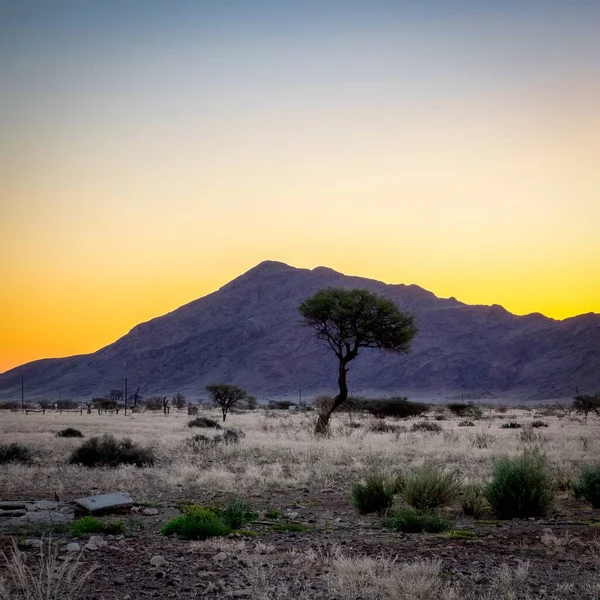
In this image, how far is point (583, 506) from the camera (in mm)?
14469

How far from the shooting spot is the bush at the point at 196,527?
1095 centimetres

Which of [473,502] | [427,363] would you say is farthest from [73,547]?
[427,363]

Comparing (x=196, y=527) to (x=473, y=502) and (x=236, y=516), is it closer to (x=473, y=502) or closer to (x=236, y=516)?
(x=236, y=516)

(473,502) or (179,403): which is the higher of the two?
(473,502)

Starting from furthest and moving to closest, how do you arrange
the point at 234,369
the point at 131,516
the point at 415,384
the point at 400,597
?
1. the point at 234,369
2. the point at 415,384
3. the point at 131,516
4. the point at 400,597

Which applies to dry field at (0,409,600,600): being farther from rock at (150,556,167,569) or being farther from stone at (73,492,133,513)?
stone at (73,492,133,513)

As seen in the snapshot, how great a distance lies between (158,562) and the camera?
9.11 meters

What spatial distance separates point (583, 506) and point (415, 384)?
483 ft

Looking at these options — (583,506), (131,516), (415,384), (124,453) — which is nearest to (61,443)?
(124,453)

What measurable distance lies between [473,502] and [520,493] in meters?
0.96

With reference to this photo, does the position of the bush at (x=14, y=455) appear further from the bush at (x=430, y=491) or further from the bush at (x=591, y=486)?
the bush at (x=591, y=486)

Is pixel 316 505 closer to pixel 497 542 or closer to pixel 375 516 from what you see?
pixel 375 516

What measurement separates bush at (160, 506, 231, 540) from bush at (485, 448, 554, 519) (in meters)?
5.70

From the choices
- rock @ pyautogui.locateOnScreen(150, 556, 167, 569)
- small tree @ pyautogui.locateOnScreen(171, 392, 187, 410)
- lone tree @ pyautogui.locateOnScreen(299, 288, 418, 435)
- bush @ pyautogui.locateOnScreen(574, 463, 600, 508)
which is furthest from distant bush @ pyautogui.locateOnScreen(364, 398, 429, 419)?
rock @ pyautogui.locateOnScreen(150, 556, 167, 569)
